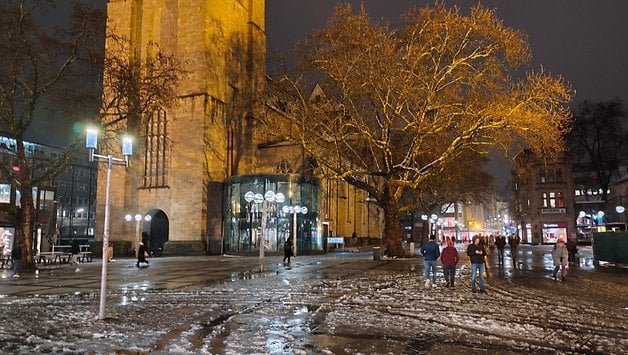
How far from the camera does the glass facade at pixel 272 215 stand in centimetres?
4262

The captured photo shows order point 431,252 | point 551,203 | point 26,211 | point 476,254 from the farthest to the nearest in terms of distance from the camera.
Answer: point 551,203
point 26,211
point 431,252
point 476,254

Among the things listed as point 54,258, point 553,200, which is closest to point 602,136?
point 553,200

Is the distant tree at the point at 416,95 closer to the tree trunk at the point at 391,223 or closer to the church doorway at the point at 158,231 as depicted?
the tree trunk at the point at 391,223

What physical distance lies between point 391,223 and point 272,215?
1280 cm

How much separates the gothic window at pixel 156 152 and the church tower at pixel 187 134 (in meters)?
0.10

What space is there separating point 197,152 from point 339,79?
20.2 meters

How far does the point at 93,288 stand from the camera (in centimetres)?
1694

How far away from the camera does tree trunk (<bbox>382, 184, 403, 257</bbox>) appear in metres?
33.1

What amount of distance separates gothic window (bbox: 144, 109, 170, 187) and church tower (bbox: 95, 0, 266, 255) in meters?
0.10

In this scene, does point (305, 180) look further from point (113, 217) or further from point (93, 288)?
point (93, 288)

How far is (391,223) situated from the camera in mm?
33344

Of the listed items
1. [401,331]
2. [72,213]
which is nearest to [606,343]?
[401,331]

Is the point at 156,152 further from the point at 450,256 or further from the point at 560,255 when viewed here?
the point at 560,255

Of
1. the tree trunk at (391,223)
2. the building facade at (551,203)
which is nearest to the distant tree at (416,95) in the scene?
the tree trunk at (391,223)
